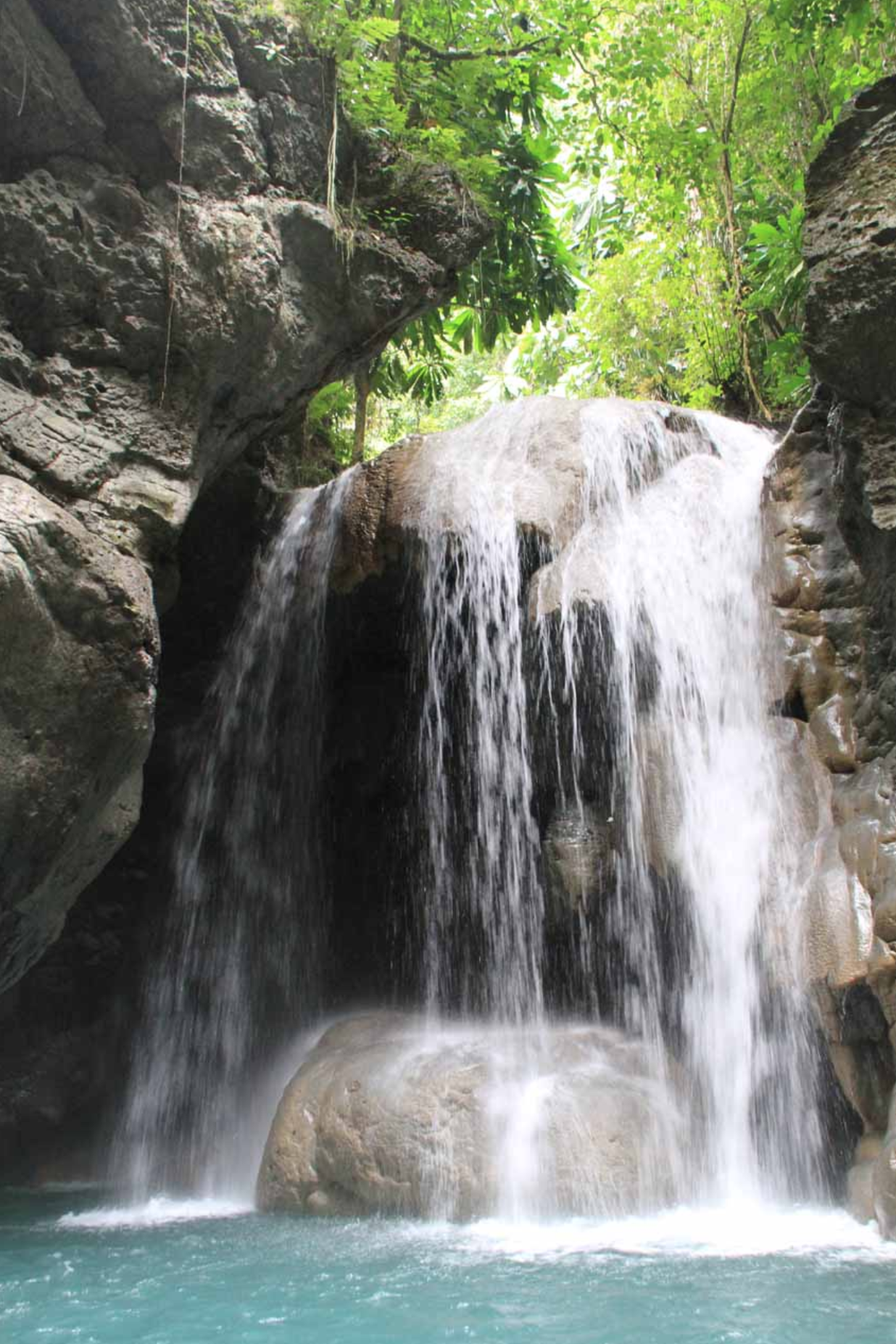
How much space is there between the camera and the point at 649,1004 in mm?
6805

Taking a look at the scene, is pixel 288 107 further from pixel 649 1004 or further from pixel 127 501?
pixel 649 1004

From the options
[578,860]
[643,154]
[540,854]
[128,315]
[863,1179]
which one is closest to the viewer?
[863,1179]

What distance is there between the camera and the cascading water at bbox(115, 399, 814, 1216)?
6.07 meters

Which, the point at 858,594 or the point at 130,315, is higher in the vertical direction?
the point at 130,315

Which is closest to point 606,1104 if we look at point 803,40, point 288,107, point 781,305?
point 288,107

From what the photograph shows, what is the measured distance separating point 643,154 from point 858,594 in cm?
888

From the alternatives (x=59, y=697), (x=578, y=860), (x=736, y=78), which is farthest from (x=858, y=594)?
(x=736, y=78)

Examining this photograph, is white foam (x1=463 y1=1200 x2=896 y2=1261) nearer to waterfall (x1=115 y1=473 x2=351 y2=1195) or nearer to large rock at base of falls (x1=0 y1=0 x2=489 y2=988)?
large rock at base of falls (x1=0 y1=0 x2=489 y2=988)

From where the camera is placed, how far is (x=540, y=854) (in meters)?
7.57

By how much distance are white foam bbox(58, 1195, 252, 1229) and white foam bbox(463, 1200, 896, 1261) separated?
1915mm

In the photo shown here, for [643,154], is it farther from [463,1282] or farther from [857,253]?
[463,1282]

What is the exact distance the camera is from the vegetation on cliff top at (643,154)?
360 inches

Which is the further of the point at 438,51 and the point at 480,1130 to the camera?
the point at 438,51

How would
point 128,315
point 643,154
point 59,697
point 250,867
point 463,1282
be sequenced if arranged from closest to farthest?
point 463,1282, point 59,697, point 128,315, point 250,867, point 643,154
